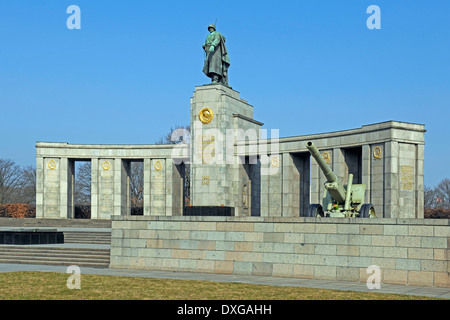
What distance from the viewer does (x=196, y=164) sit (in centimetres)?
3769

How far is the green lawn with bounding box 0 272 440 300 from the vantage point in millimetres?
13898

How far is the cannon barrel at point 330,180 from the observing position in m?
21.9

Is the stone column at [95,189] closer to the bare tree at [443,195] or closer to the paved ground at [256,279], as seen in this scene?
the paved ground at [256,279]

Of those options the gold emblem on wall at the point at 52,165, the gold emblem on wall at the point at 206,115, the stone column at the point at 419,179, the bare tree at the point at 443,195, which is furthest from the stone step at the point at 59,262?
the bare tree at the point at 443,195

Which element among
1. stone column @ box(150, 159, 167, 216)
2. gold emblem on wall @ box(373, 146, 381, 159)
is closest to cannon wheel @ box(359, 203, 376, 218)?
gold emblem on wall @ box(373, 146, 381, 159)

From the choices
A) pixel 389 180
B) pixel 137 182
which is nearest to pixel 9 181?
pixel 137 182

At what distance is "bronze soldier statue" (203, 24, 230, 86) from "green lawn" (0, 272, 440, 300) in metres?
22.7

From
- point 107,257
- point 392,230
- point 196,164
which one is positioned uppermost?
point 196,164

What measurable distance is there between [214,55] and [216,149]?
247 inches
